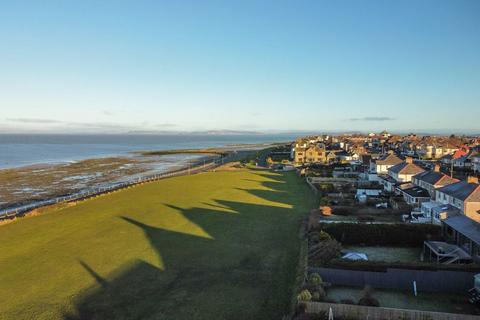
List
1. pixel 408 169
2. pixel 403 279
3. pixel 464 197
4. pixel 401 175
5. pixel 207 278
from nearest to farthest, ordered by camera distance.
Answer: pixel 403 279 → pixel 207 278 → pixel 464 197 → pixel 401 175 → pixel 408 169

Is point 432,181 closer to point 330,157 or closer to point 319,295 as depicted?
point 319,295

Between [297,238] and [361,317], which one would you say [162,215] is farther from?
[361,317]

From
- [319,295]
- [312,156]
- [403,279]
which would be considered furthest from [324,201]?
[312,156]

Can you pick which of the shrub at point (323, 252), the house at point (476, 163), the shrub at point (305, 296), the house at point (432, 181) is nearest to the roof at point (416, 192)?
the house at point (432, 181)

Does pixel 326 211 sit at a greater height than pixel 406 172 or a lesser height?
lesser

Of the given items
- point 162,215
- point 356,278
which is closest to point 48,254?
point 162,215

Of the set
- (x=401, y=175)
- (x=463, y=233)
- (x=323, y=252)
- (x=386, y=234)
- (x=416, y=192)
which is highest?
(x=401, y=175)
